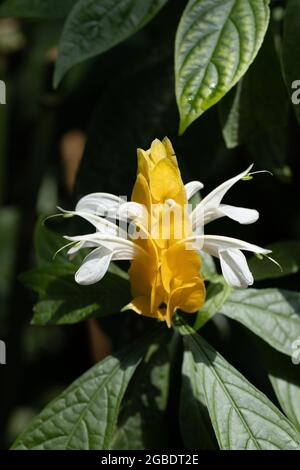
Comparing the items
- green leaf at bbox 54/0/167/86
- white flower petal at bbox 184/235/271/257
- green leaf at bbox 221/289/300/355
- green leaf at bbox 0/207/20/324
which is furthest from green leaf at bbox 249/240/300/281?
green leaf at bbox 0/207/20/324

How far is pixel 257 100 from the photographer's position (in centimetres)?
95

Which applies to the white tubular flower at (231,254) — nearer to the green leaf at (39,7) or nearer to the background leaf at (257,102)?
the background leaf at (257,102)

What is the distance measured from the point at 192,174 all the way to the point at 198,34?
0.75 ft

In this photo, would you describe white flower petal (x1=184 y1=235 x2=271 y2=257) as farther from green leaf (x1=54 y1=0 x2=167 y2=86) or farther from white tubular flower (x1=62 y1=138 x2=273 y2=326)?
green leaf (x1=54 y1=0 x2=167 y2=86)

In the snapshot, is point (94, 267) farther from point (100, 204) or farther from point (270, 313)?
point (270, 313)

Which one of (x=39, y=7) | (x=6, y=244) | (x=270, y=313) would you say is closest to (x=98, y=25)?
(x=39, y=7)

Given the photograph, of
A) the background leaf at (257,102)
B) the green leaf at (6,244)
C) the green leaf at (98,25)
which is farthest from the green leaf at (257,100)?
the green leaf at (6,244)

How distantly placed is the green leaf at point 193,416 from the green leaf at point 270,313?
0.08 meters

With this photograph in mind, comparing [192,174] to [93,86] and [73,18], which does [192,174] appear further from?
[93,86]

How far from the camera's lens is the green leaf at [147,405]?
1.00m

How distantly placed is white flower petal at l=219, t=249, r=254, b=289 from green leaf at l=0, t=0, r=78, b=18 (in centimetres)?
37

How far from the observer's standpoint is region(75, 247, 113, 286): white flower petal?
785mm

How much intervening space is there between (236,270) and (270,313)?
13cm

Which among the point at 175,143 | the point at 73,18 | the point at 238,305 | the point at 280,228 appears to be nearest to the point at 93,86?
the point at 280,228
